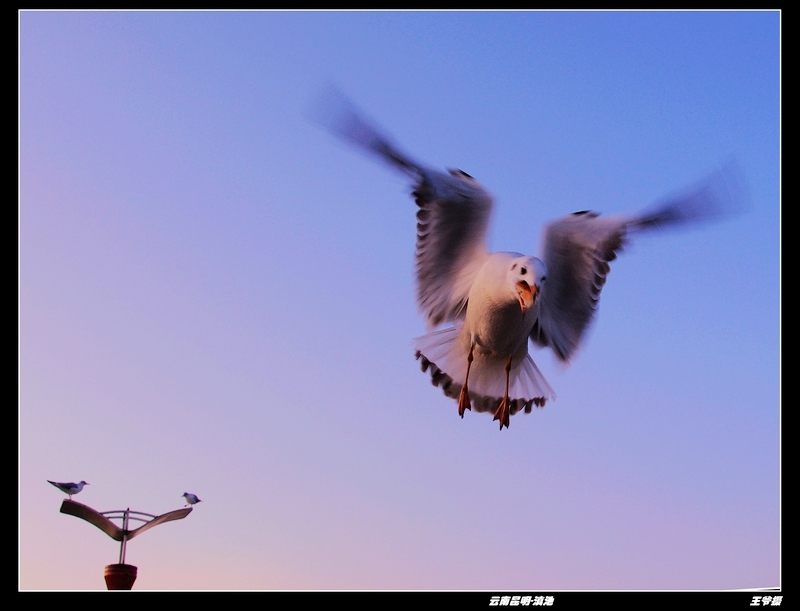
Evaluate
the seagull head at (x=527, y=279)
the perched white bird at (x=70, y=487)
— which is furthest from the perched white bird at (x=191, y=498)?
the seagull head at (x=527, y=279)

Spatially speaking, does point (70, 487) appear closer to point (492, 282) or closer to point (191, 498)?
point (191, 498)

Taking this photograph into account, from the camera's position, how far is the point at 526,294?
8.02 meters

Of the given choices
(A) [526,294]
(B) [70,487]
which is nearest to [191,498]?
(B) [70,487]

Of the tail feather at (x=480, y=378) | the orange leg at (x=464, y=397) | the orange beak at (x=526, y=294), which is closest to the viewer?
the orange beak at (x=526, y=294)

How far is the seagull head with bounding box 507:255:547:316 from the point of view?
26.2 feet

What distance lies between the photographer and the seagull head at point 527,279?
26.2ft

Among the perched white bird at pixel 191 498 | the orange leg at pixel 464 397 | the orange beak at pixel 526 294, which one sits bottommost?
the perched white bird at pixel 191 498

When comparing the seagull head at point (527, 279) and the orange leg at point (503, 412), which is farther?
the orange leg at point (503, 412)

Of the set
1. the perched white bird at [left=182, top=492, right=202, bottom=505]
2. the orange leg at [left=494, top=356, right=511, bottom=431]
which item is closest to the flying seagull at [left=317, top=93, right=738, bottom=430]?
the orange leg at [left=494, top=356, right=511, bottom=431]

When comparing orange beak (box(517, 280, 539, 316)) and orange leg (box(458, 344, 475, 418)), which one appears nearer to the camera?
orange beak (box(517, 280, 539, 316))

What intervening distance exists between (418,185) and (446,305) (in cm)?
113

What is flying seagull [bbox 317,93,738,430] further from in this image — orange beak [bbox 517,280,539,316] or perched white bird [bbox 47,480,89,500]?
perched white bird [bbox 47,480,89,500]

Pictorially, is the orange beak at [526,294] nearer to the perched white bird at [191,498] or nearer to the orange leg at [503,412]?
the orange leg at [503,412]
